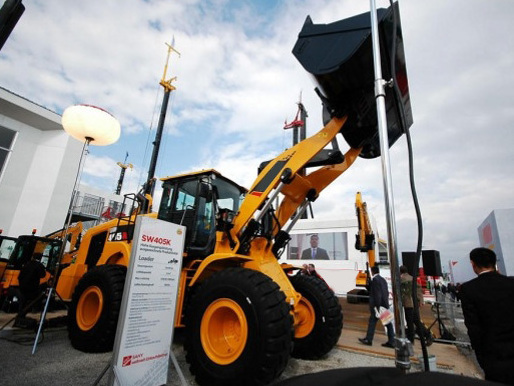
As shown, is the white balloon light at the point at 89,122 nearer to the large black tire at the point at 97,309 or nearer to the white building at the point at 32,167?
the large black tire at the point at 97,309

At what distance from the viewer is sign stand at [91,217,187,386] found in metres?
2.68

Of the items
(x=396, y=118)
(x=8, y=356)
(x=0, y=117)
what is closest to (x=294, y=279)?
(x=396, y=118)

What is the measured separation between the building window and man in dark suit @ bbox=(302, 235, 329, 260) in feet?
54.4

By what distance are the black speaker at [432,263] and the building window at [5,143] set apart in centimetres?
1818

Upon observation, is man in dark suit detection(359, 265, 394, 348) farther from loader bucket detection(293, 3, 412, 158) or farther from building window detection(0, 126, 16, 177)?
building window detection(0, 126, 16, 177)

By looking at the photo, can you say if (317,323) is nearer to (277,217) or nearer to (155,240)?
(277,217)

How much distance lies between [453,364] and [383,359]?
3.71 feet

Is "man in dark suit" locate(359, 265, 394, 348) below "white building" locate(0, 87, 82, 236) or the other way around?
below

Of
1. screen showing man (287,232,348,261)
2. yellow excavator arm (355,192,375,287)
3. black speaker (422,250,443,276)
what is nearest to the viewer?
black speaker (422,250,443,276)

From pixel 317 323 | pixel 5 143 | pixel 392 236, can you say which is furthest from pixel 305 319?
pixel 5 143

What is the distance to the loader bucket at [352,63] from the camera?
2760 millimetres

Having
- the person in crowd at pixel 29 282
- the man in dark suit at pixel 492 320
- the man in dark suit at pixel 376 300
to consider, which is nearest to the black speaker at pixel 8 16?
the man in dark suit at pixel 492 320

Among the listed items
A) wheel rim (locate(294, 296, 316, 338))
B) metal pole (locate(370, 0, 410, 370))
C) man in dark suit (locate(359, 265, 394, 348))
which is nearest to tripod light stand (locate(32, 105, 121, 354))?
wheel rim (locate(294, 296, 316, 338))

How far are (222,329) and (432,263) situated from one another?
650 centimetres
